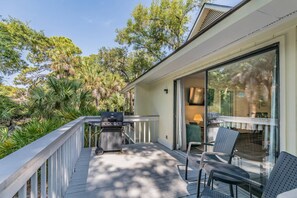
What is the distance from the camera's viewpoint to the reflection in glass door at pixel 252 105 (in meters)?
2.52

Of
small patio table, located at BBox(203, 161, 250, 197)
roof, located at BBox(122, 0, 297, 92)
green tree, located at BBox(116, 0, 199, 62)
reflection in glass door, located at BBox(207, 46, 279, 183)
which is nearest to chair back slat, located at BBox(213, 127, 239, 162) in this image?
small patio table, located at BBox(203, 161, 250, 197)

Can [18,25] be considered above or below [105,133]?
above

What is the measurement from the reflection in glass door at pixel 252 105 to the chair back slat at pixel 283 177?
1149 mm

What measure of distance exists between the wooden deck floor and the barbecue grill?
211 millimetres

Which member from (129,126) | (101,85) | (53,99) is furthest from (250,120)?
(101,85)

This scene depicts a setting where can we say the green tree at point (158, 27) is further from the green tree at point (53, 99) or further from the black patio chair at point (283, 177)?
the black patio chair at point (283, 177)

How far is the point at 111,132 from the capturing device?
15.7 feet

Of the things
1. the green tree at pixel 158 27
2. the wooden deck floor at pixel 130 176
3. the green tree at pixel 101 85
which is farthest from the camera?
the green tree at pixel 158 27

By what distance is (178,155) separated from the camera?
485cm

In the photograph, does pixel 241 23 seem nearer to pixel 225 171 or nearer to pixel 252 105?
pixel 252 105

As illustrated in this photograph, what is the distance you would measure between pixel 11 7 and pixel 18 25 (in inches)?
52.4

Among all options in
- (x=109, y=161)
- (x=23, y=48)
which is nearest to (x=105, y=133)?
→ (x=109, y=161)

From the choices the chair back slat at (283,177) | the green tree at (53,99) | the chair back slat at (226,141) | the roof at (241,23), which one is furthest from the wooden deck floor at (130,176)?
the roof at (241,23)

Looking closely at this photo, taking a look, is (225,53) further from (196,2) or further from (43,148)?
(196,2)
